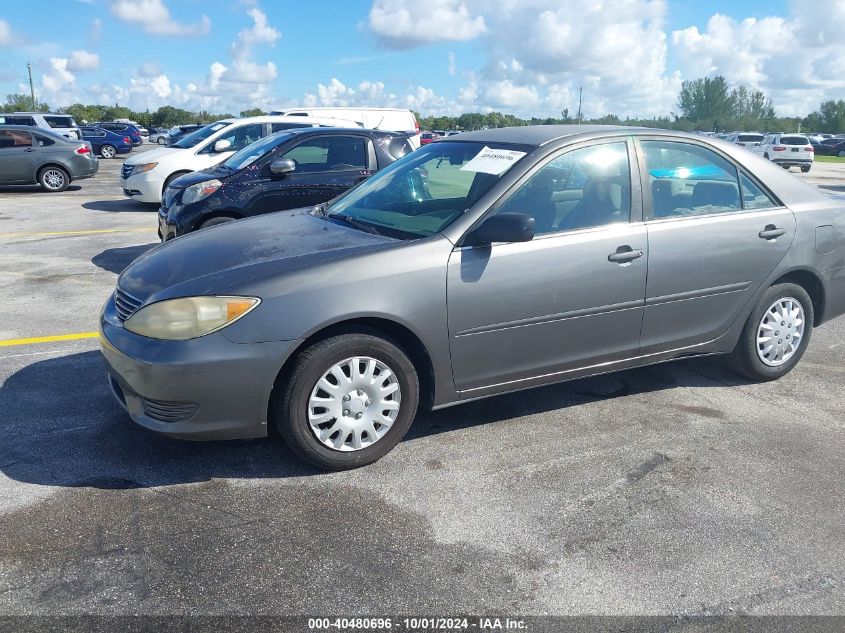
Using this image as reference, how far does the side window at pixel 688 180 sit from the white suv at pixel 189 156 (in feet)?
30.5

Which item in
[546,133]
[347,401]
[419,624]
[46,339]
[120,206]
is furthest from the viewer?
[120,206]

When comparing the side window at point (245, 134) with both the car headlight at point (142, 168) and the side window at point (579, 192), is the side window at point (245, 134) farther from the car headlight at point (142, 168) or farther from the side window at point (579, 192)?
the side window at point (579, 192)

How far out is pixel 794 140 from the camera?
1255 inches

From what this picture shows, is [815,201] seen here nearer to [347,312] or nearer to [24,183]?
[347,312]

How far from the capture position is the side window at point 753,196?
4707mm

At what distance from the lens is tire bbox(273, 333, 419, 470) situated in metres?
3.46

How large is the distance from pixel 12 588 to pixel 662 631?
236 centimetres

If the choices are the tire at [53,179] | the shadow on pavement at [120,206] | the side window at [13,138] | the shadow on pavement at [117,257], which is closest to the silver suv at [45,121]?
the tire at [53,179]

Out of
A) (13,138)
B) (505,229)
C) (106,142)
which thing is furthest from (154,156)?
(106,142)

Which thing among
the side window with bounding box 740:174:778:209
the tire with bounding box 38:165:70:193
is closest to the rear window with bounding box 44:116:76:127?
the tire with bounding box 38:165:70:193

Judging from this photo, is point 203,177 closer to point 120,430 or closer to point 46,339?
point 46,339

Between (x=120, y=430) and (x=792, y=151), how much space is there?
3351cm

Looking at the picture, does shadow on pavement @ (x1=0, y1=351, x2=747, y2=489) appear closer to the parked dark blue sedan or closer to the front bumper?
the front bumper

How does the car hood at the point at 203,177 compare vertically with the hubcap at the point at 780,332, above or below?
above
